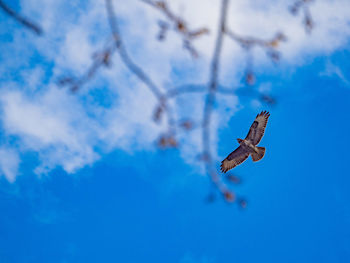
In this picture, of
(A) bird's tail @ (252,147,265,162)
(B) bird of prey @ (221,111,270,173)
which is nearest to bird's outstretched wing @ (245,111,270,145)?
(B) bird of prey @ (221,111,270,173)

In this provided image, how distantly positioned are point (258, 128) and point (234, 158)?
5.03 feet

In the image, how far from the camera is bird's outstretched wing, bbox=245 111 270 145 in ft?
36.6

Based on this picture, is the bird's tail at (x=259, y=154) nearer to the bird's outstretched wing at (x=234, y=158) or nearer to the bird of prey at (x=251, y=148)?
the bird of prey at (x=251, y=148)

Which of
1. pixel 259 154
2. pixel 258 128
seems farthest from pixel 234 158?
pixel 258 128

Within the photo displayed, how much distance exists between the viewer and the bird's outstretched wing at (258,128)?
11148 mm

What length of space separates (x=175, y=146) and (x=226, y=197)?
2.53 ft

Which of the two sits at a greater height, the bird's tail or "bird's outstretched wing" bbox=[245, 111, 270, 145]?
"bird's outstretched wing" bbox=[245, 111, 270, 145]

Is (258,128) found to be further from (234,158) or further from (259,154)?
(234,158)

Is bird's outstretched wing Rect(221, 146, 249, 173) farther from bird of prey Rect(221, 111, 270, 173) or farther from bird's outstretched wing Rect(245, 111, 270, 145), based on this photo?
bird's outstretched wing Rect(245, 111, 270, 145)

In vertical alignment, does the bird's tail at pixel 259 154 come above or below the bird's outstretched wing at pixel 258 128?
below

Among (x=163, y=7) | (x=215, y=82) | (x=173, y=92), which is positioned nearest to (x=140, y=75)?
Answer: (x=173, y=92)

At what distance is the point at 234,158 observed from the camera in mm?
11625

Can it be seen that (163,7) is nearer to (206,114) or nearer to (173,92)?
(173,92)

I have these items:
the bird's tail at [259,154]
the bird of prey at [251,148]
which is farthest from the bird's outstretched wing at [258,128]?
the bird's tail at [259,154]
